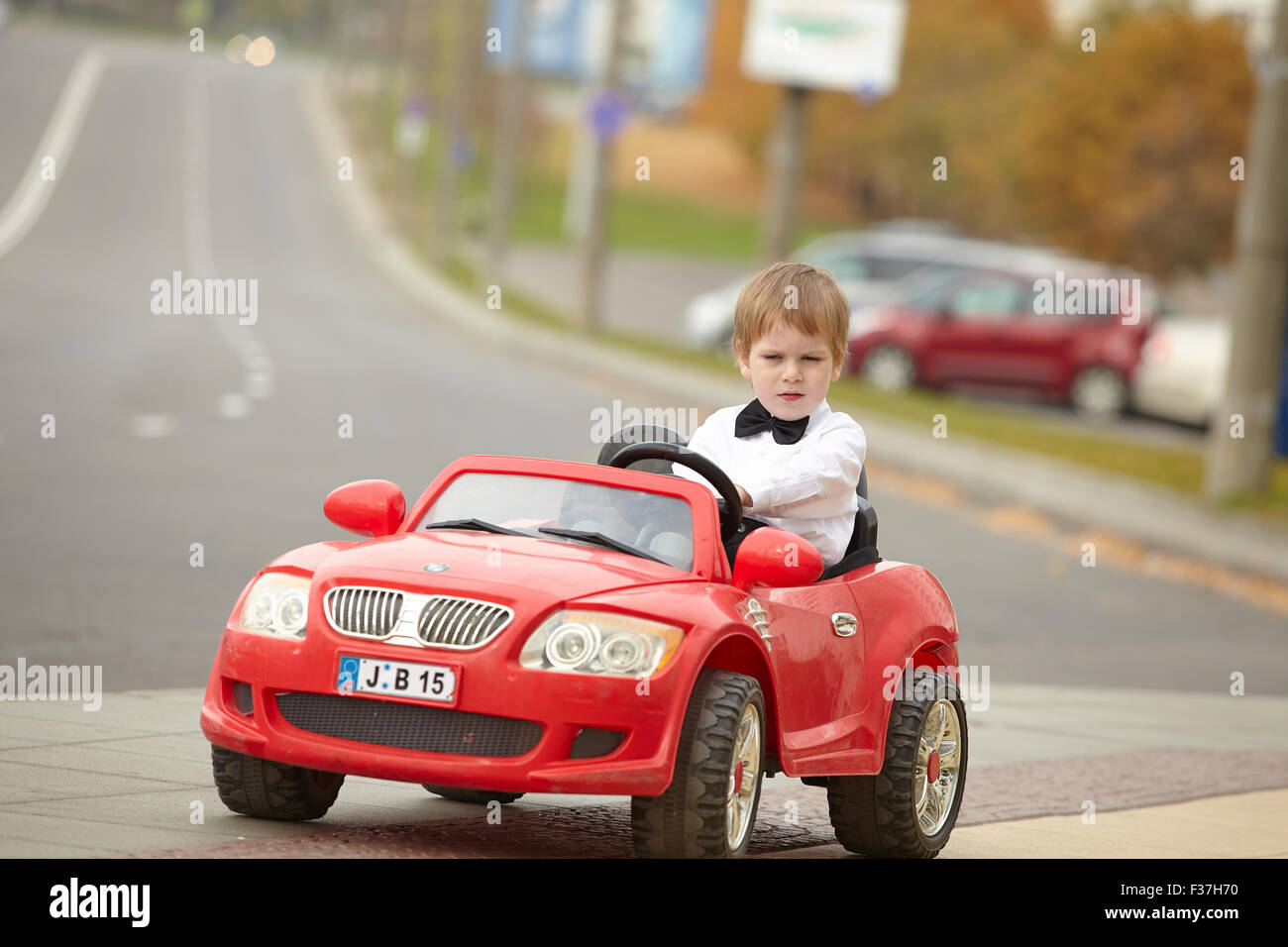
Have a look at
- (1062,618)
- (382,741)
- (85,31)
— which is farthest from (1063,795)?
(85,31)

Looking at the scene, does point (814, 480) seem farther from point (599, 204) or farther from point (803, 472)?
point (599, 204)

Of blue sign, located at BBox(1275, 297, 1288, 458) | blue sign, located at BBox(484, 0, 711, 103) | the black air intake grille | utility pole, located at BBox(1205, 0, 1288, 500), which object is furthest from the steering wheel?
blue sign, located at BBox(484, 0, 711, 103)

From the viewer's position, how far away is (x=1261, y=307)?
57.5 ft

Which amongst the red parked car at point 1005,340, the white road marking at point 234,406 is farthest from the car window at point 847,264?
the white road marking at point 234,406

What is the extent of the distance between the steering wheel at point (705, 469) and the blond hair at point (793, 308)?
398mm

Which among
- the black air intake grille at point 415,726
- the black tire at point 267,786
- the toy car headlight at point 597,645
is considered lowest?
the black tire at point 267,786

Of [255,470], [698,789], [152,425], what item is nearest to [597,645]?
[698,789]

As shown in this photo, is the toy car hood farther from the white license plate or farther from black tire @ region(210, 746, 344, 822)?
black tire @ region(210, 746, 344, 822)

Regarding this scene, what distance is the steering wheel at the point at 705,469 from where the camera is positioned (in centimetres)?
587

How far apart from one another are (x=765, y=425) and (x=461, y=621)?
1.42 meters

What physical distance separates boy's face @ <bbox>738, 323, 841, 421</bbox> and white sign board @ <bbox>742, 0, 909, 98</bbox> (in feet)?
92.5

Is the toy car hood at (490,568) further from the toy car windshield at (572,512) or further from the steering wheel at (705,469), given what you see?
the steering wheel at (705,469)
